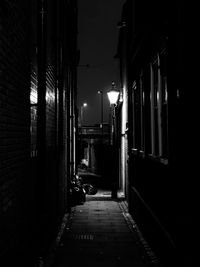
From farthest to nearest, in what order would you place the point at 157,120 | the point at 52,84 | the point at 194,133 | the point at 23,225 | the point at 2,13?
the point at 52,84, the point at 157,120, the point at 23,225, the point at 194,133, the point at 2,13

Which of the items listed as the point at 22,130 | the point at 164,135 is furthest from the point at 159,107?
the point at 22,130

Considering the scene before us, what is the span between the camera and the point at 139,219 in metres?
12.4

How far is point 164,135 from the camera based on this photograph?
28.5 feet

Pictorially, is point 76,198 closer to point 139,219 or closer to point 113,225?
point 113,225

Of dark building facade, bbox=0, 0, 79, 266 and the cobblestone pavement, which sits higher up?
dark building facade, bbox=0, 0, 79, 266

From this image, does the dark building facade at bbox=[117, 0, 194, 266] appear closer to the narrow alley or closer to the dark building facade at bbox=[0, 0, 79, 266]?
the narrow alley

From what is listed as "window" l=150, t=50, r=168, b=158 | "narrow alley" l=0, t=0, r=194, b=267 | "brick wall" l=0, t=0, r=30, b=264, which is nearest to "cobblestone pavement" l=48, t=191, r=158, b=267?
"narrow alley" l=0, t=0, r=194, b=267

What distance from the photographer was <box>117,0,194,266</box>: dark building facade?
6.26 meters

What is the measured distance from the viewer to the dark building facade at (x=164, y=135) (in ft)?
20.5

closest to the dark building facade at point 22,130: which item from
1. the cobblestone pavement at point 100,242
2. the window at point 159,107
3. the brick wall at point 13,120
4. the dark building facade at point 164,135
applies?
the brick wall at point 13,120

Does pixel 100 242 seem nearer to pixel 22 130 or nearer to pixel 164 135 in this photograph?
pixel 164 135

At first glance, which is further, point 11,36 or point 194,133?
point 194,133

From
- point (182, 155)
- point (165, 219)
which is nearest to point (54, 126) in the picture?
point (165, 219)

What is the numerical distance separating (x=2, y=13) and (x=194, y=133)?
10.2 feet
